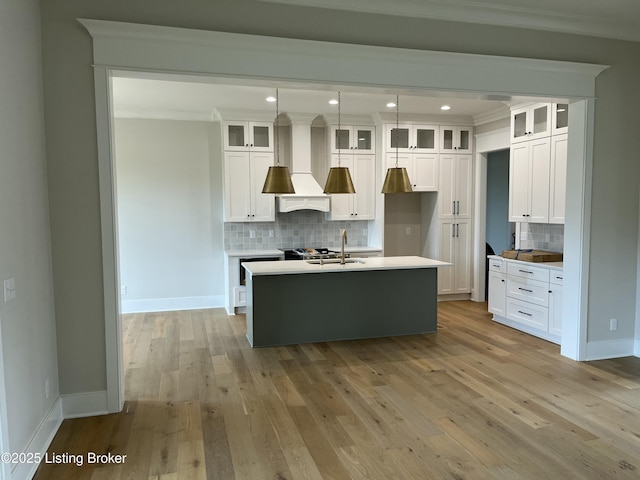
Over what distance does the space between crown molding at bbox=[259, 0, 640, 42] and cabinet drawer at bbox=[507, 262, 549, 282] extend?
2.40 m

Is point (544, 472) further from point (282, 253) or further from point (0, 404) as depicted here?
point (282, 253)

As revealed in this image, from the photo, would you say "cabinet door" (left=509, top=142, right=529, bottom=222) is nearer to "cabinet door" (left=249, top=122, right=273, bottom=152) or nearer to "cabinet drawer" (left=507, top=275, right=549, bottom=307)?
"cabinet drawer" (left=507, top=275, right=549, bottom=307)

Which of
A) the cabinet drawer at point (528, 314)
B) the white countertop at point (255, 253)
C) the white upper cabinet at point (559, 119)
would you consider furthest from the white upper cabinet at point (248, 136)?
the cabinet drawer at point (528, 314)

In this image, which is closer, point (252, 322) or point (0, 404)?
point (0, 404)

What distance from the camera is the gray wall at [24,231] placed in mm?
2303

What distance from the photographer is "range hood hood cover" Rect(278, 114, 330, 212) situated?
650 centimetres

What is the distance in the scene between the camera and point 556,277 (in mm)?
4754

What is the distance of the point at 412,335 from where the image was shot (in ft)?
17.1

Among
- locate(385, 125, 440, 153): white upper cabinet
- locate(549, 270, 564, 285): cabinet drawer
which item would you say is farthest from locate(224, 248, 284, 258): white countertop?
locate(549, 270, 564, 285): cabinet drawer

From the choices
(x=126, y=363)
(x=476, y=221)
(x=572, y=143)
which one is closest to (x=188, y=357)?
(x=126, y=363)

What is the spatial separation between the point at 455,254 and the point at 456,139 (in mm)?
1790

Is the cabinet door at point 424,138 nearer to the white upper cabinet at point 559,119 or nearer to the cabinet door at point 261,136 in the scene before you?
the white upper cabinet at point 559,119

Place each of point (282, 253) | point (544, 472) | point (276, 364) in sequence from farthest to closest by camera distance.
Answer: point (282, 253) → point (276, 364) → point (544, 472)

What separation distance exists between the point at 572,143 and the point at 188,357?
14.1ft
